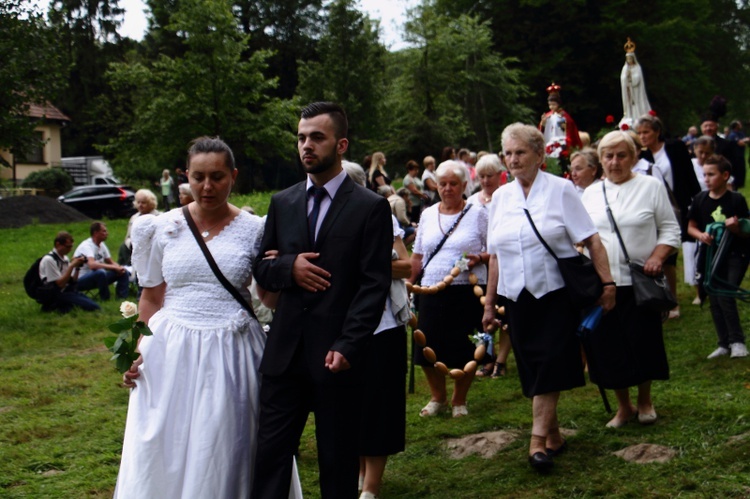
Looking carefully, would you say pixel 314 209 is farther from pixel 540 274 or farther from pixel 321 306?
pixel 540 274

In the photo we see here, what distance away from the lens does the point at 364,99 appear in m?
41.8

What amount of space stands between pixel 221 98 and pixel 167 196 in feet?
17.2

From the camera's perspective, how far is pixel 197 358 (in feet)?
15.0

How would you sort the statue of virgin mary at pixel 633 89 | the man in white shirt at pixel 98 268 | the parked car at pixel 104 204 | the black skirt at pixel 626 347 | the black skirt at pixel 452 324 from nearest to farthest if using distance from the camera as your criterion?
the black skirt at pixel 626 347, the black skirt at pixel 452 324, the statue of virgin mary at pixel 633 89, the man in white shirt at pixel 98 268, the parked car at pixel 104 204

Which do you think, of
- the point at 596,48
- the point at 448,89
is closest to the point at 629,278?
the point at 448,89

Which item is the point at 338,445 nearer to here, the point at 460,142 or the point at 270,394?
the point at 270,394

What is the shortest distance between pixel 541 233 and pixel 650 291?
1.16 metres

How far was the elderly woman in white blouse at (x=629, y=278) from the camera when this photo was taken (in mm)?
6570

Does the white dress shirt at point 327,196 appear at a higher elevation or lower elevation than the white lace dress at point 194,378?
higher

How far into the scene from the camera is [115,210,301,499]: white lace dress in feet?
14.6

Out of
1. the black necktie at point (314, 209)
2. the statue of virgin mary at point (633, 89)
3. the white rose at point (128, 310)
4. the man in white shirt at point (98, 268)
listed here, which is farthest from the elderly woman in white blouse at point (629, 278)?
the man in white shirt at point (98, 268)

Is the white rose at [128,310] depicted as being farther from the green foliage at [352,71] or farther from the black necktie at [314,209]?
the green foliage at [352,71]

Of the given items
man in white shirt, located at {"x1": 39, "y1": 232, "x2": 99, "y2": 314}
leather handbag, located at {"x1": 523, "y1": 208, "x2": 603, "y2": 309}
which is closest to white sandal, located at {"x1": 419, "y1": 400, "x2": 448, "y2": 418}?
leather handbag, located at {"x1": 523, "y1": 208, "x2": 603, "y2": 309}

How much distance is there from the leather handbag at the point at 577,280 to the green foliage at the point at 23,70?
1137 cm
